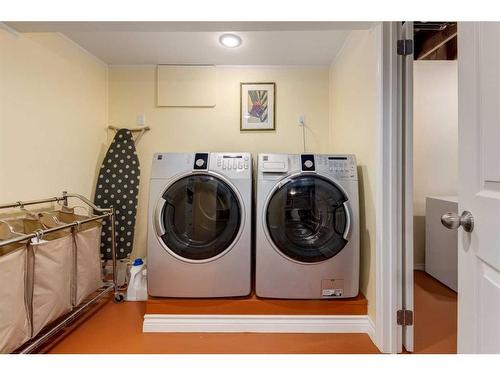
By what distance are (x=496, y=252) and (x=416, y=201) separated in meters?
2.30

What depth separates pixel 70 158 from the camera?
1.99 metres

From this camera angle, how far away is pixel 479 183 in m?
0.68

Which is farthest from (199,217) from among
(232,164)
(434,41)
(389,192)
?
(434,41)

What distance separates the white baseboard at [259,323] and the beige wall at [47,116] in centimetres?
121

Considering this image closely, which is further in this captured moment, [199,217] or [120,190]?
[120,190]

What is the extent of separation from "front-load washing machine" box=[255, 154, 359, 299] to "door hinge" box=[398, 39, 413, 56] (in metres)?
0.65

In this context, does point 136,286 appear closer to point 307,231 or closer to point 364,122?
point 307,231

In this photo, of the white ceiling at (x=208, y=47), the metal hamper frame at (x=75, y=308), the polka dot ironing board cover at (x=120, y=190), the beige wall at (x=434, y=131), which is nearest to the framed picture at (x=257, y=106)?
the white ceiling at (x=208, y=47)

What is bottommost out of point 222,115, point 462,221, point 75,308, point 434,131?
point 75,308

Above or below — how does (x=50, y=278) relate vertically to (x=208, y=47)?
below

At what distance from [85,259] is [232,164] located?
1098mm

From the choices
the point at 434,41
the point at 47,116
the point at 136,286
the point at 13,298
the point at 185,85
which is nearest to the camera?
the point at 13,298

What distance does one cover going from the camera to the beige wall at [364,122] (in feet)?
4.88
